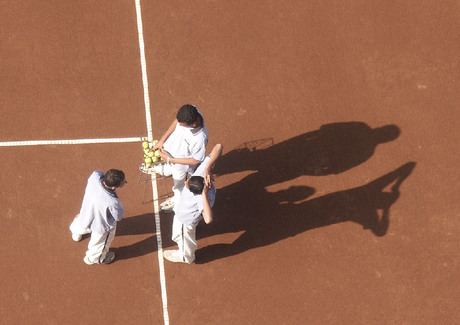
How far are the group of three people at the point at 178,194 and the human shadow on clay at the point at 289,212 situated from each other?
0.94m

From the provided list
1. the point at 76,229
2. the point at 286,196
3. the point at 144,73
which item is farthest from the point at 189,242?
the point at 144,73

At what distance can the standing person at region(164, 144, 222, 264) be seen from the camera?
622 centimetres

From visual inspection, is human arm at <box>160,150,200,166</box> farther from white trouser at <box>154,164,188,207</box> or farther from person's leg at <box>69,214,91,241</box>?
person's leg at <box>69,214,91,241</box>

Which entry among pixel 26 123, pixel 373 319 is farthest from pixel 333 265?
pixel 26 123

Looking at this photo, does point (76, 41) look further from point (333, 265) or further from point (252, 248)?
point (333, 265)

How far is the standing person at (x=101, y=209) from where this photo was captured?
20.7 feet

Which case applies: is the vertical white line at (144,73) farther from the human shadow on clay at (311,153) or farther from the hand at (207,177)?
the hand at (207,177)

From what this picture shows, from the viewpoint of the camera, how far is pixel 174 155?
7020 millimetres

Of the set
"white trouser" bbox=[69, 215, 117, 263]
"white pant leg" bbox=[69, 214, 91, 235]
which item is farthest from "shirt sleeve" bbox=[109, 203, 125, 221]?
"white pant leg" bbox=[69, 214, 91, 235]

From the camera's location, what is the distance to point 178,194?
25.1 feet

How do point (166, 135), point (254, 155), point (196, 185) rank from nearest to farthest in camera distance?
point (196, 185)
point (166, 135)
point (254, 155)

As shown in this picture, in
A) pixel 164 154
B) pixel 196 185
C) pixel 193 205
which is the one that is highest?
pixel 164 154

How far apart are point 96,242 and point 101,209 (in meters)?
0.87

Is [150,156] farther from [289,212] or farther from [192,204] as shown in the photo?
[289,212]
